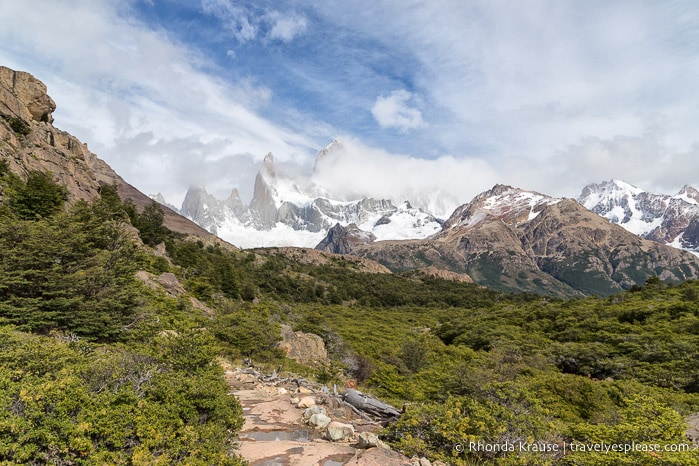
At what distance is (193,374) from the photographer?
26.2ft

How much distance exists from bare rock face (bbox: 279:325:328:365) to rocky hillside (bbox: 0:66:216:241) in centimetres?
2365

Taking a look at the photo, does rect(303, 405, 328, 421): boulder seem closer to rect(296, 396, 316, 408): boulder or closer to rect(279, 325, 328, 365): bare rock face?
rect(296, 396, 316, 408): boulder

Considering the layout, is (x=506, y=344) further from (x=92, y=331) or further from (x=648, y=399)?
(x=92, y=331)

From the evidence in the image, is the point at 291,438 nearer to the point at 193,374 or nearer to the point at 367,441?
the point at 367,441

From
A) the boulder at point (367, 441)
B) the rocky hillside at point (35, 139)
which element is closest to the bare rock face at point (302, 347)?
the boulder at point (367, 441)

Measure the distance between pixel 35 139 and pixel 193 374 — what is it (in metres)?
43.2

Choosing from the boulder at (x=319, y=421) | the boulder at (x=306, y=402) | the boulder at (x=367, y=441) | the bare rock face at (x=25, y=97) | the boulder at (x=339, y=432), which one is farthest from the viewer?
the bare rock face at (x=25, y=97)

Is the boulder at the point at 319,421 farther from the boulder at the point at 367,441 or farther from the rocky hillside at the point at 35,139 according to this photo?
the rocky hillside at the point at 35,139

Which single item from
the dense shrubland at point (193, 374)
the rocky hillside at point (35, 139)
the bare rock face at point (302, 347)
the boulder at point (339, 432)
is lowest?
the bare rock face at point (302, 347)

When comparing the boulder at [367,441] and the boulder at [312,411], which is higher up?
the boulder at [367,441]

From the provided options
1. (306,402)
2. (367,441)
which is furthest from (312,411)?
(367,441)

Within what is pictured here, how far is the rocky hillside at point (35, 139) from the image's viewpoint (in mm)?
32281

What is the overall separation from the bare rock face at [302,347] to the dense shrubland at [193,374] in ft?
4.38

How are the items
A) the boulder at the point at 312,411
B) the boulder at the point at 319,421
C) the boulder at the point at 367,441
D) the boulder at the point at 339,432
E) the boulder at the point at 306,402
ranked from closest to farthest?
the boulder at the point at 367,441, the boulder at the point at 339,432, the boulder at the point at 319,421, the boulder at the point at 312,411, the boulder at the point at 306,402
